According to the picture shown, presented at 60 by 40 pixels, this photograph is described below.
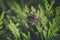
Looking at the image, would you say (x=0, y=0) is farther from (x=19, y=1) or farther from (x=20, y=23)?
(x=20, y=23)

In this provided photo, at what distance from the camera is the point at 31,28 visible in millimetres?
Answer: 1967

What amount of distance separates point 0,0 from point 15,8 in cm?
23

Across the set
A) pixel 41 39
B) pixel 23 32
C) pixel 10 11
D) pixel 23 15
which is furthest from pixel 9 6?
pixel 41 39

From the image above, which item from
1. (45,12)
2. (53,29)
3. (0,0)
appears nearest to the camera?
(53,29)

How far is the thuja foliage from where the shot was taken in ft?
5.91

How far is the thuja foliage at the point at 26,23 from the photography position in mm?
1802

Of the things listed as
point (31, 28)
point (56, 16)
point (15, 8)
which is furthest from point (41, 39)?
point (15, 8)

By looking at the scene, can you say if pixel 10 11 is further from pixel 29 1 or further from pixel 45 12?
pixel 45 12

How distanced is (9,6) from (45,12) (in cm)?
50

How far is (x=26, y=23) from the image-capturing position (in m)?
1.97

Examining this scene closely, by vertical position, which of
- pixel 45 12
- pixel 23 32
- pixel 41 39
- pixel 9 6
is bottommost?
pixel 41 39

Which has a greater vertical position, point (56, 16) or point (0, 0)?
point (0, 0)

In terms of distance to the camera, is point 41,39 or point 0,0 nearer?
point 41,39

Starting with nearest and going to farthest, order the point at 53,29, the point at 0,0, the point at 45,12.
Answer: the point at 53,29 < the point at 45,12 < the point at 0,0
